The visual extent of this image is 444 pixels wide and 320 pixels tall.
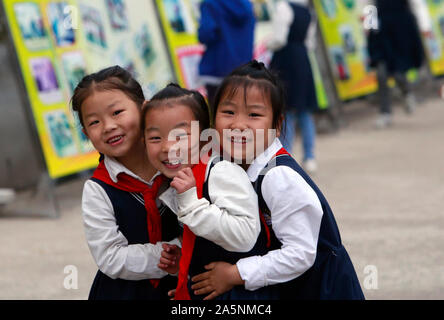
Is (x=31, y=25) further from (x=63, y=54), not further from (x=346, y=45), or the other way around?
(x=346, y=45)

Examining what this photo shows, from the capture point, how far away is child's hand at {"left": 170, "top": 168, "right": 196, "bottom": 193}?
7.29 feet

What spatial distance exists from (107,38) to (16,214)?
5.47 feet

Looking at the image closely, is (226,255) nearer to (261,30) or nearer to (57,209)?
(57,209)

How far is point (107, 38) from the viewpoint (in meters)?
6.53

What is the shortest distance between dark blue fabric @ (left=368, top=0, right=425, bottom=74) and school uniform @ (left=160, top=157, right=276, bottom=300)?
7088mm

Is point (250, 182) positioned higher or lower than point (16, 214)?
higher

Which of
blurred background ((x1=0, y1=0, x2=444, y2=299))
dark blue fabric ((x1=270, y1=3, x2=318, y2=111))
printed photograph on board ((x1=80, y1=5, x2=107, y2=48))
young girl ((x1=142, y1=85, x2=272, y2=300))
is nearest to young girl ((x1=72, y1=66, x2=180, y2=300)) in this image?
young girl ((x1=142, y1=85, x2=272, y2=300))

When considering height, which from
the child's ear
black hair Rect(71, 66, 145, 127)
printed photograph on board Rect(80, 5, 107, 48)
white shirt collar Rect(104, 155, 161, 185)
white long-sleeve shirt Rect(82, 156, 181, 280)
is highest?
printed photograph on board Rect(80, 5, 107, 48)

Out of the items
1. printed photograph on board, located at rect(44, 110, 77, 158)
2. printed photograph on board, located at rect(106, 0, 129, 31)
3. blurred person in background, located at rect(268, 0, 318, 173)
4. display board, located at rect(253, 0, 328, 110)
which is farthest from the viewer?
display board, located at rect(253, 0, 328, 110)

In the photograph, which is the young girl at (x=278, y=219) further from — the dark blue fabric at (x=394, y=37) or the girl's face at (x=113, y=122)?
the dark blue fabric at (x=394, y=37)

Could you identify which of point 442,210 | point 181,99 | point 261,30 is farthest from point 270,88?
point 261,30

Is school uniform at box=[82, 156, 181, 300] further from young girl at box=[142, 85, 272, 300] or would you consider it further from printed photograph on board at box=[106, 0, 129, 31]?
printed photograph on board at box=[106, 0, 129, 31]

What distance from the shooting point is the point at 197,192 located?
2.26m

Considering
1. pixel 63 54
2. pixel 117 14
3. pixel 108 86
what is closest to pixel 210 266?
pixel 108 86
